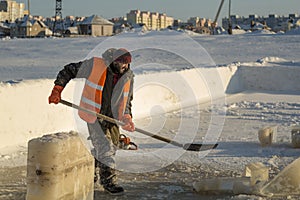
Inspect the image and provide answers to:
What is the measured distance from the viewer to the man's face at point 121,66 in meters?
4.67

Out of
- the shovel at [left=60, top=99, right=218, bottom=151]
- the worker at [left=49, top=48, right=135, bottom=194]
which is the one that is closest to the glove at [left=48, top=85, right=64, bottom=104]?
the worker at [left=49, top=48, right=135, bottom=194]

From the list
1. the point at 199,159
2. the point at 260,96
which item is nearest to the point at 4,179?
the point at 199,159

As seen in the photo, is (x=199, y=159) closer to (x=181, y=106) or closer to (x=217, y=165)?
(x=217, y=165)

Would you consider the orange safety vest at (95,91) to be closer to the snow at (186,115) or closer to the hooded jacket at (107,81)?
the hooded jacket at (107,81)

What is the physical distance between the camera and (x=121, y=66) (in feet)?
15.4

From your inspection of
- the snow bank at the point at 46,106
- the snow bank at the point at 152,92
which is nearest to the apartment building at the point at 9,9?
the snow bank at the point at 152,92

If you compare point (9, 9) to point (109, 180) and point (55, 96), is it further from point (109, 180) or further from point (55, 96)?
point (55, 96)

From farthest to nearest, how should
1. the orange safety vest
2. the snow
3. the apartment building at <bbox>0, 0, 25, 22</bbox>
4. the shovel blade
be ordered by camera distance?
the apartment building at <bbox>0, 0, 25, 22</bbox> → the shovel blade → the snow → the orange safety vest

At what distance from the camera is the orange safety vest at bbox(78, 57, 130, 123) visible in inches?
183

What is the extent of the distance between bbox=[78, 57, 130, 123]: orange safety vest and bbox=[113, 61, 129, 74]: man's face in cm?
11

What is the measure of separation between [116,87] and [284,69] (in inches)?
456

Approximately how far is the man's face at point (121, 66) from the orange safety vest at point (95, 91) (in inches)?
4.2

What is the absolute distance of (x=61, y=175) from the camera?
3955 mm

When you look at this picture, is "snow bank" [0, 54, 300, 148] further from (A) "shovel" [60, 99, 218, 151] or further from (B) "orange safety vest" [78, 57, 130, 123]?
(B) "orange safety vest" [78, 57, 130, 123]
